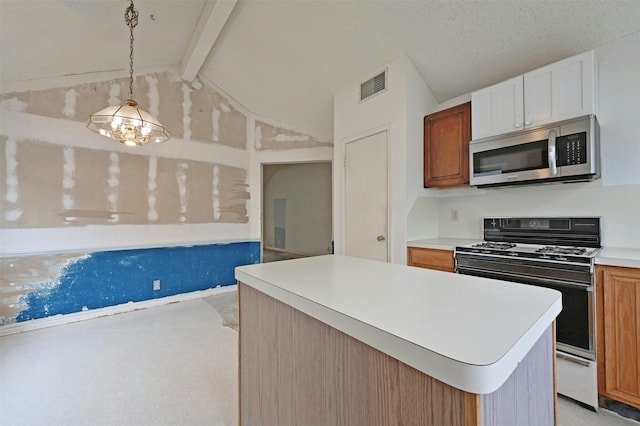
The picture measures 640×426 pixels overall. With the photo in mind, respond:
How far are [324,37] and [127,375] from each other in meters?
3.44

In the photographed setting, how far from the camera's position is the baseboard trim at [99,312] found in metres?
2.83

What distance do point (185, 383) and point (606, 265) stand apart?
2.85 meters

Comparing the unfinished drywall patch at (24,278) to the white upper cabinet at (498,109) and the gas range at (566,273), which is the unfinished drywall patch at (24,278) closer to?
the gas range at (566,273)

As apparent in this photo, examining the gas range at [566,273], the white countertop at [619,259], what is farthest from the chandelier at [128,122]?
the white countertop at [619,259]

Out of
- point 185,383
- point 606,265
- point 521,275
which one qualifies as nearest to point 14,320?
point 185,383

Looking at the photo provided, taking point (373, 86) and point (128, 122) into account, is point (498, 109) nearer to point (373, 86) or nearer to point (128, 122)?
point (373, 86)

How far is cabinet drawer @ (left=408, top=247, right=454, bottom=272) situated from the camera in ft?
7.64

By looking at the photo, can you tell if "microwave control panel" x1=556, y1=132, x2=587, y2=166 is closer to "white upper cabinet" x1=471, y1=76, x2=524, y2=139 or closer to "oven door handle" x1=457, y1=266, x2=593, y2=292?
"white upper cabinet" x1=471, y1=76, x2=524, y2=139

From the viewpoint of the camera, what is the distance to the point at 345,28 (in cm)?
260

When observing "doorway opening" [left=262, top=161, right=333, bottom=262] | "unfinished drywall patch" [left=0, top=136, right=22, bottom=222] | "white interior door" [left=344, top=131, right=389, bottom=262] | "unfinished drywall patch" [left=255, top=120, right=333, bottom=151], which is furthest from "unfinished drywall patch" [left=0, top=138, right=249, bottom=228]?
"doorway opening" [left=262, top=161, right=333, bottom=262]

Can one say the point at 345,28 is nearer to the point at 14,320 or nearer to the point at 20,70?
the point at 20,70

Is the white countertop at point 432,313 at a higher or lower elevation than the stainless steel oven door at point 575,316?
higher

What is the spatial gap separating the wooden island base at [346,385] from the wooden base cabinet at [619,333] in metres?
1.16

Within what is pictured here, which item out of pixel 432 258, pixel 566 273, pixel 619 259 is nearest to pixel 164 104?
pixel 432 258
